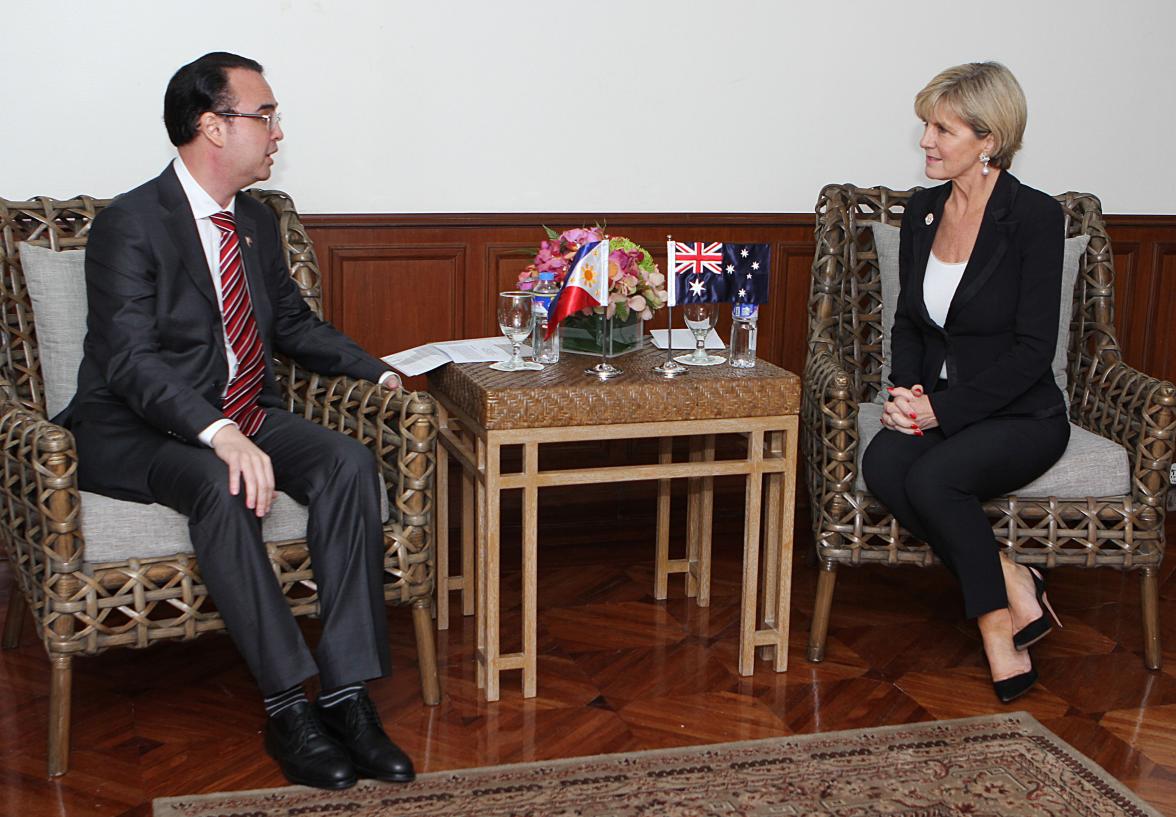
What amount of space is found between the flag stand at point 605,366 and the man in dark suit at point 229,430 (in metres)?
0.41

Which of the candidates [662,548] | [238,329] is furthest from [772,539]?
[238,329]

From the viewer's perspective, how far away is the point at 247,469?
221 cm

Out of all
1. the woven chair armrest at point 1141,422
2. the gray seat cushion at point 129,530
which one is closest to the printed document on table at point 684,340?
the woven chair armrest at point 1141,422

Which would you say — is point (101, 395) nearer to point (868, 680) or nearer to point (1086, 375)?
point (868, 680)

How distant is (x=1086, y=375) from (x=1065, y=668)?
740 mm

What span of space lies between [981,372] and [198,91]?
1.74 metres

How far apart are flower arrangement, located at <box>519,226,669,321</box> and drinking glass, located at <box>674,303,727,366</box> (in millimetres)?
90

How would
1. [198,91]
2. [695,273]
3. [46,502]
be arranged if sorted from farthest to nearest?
[695,273] → [198,91] → [46,502]

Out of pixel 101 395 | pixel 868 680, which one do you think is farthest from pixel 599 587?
pixel 101 395

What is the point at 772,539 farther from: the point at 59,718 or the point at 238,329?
the point at 59,718

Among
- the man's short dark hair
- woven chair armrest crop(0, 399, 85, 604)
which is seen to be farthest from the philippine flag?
woven chair armrest crop(0, 399, 85, 604)

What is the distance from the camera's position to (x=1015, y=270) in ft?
9.02

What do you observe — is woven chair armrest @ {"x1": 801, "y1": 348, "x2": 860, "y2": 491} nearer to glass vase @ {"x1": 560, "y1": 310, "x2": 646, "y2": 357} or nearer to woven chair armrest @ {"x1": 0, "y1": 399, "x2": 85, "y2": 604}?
glass vase @ {"x1": 560, "y1": 310, "x2": 646, "y2": 357}

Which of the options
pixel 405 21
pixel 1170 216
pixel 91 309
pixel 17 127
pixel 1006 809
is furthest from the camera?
pixel 1170 216
